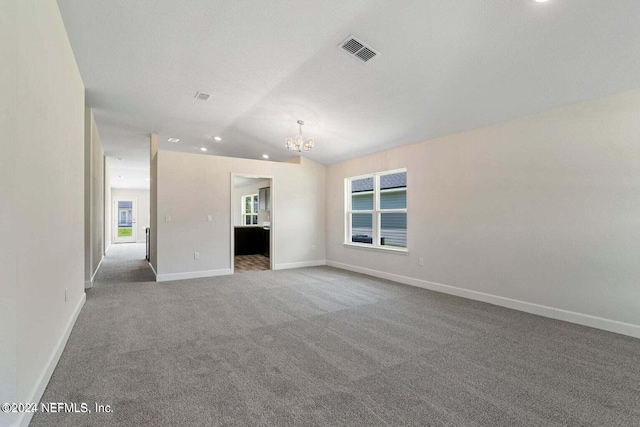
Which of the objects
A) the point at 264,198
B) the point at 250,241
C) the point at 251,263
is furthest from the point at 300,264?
the point at 264,198

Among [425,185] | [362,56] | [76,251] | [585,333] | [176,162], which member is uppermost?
[362,56]

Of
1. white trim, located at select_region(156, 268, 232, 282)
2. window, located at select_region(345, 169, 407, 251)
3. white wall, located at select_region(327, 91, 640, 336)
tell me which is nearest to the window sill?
window, located at select_region(345, 169, 407, 251)

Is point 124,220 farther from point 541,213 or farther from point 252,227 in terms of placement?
point 541,213

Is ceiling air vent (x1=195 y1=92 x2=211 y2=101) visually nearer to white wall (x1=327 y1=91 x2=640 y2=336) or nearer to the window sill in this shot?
white wall (x1=327 y1=91 x2=640 y2=336)

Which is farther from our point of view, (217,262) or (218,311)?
(217,262)

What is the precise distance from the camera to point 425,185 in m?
4.96

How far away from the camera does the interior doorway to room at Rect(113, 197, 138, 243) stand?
1348 centimetres

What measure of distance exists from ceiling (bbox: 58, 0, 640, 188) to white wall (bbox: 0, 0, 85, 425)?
2.50ft

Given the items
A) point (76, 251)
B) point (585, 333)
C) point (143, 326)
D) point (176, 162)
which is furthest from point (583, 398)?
point (176, 162)

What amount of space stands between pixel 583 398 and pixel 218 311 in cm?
344

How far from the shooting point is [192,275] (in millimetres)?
5625

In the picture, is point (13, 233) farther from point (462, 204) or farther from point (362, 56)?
point (462, 204)

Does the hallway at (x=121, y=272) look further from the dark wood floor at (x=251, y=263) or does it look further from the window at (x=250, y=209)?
the window at (x=250, y=209)

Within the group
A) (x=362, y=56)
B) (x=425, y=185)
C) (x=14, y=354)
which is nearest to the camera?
(x=14, y=354)
